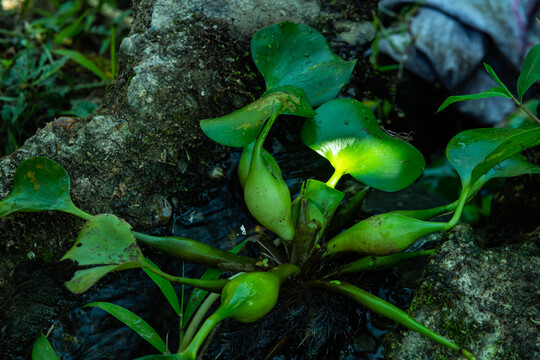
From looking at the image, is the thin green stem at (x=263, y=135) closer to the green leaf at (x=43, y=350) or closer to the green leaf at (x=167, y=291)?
the green leaf at (x=167, y=291)

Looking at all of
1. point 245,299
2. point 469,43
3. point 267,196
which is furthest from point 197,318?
point 469,43

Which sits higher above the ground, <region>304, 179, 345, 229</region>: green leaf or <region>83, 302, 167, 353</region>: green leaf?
<region>304, 179, 345, 229</region>: green leaf

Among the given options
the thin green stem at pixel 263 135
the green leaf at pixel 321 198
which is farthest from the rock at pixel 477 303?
the thin green stem at pixel 263 135

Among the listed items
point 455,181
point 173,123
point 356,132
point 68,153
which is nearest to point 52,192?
point 68,153

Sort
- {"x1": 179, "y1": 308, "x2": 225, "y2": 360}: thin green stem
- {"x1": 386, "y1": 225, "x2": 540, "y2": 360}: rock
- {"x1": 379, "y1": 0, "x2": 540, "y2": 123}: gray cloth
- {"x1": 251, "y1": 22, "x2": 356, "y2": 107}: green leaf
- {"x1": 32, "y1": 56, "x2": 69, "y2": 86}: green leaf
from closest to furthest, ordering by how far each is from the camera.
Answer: {"x1": 179, "y1": 308, "x2": 225, "y2": 360}: thin green stem, {"x1": 386, "y1": 225, "x2": 540, "y2": 360}: rock, {"x1": 251, "y1": 22, "x2": 356, "y2": 107}: green leaf, {"x1": 32, "y1": 56, "x2": 69, "y2": 86}: green leaf, {"x1": 379, "y1": 0, "x2": 540, "y2": 123}: gray cloth

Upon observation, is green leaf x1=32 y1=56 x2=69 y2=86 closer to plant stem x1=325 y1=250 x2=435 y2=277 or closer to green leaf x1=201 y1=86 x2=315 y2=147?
green leaf x1=201 y1=86 x2=315 y2=147

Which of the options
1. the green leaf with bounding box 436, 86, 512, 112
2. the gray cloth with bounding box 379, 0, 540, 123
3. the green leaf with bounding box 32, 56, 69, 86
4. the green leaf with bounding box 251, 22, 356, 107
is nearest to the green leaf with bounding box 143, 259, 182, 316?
the green leaf with bounding box 251, 22, 356, 107
